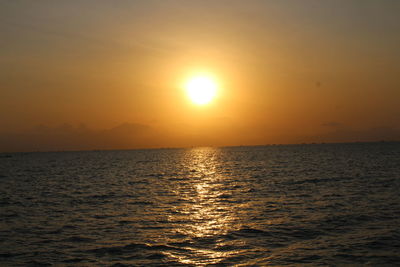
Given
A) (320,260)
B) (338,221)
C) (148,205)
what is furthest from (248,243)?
(148,205)

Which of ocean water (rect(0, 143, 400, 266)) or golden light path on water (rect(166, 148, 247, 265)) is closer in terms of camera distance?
ocean water (rect(0, 143, 400, 266))

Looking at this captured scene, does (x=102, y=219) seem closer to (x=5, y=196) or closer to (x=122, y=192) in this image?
(x=122, y=192)

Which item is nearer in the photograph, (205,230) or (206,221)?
(205,230)

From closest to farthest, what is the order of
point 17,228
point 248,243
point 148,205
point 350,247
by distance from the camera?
point 350,247, point 248,243, point 17,228, point 148,205

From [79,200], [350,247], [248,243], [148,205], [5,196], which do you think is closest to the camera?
[350,247]

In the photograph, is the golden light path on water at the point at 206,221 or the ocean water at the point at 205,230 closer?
the ocean water at the point at 205,230

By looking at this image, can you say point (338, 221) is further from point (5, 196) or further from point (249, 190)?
point (5, 196)

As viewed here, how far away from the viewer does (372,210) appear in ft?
97.5

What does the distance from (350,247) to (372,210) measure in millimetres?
11792

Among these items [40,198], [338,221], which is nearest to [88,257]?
[338,221]

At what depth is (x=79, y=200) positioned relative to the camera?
39.7 metres

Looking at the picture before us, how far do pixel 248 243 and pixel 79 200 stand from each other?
2511 cm

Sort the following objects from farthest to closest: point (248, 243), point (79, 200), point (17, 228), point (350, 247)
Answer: point (79, 200) < point (17, 228) < point (248, 243) < point (350, 247)

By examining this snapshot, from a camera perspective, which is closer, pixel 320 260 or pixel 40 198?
pixel 320 260
